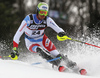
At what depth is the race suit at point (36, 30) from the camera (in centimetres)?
511

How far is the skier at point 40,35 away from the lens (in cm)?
493

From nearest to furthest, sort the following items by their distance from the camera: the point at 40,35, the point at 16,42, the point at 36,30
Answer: the point at 16,42, the point at 36,30, the point at 40,35

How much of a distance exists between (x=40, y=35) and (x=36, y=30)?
0.21 m

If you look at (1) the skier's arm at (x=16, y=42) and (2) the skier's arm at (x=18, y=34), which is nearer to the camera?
(1) the skier's arm at (x=16, y=42)

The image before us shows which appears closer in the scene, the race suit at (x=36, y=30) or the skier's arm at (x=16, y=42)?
the skier's arm at (x=16, y=42)

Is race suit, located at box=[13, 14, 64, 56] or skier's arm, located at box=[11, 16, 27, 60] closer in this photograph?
skier's arm, located at box=[11, 16, 27, 60]

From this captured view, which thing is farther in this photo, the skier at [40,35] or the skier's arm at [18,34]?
the skier's arm at [18,34]

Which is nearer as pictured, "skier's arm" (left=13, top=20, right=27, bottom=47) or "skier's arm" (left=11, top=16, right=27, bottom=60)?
"skier's arm" (left=11, top=16, right=27, bottom=60)

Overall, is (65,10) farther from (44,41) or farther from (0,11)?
(44,41)

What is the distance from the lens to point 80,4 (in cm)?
2223

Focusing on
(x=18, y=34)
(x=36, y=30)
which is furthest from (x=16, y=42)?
(x=36, y=30)

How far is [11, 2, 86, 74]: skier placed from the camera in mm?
4934

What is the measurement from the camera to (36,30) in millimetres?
5344

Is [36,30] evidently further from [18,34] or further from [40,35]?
[18,34]
